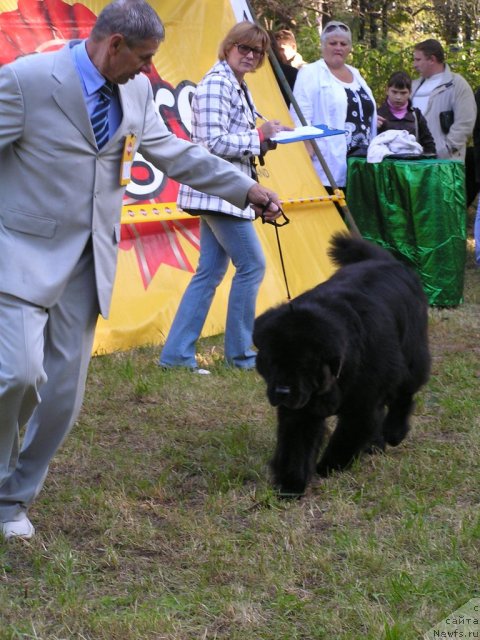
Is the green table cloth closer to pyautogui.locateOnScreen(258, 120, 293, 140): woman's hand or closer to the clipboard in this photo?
the clipboard

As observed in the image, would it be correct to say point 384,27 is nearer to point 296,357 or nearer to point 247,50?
point 247,50

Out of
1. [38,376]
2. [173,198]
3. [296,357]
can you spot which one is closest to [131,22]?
[38,376]

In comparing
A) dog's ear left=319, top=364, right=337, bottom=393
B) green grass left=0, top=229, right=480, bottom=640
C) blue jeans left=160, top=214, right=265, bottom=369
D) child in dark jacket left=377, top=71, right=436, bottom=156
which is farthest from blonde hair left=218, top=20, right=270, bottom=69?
child in dark jacket left=377, top=71, right=436, bottom=156

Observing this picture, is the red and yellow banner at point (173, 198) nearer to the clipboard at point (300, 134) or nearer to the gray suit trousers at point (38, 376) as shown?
the clipboard at point (300, 134)

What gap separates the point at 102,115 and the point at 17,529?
4.97 ft

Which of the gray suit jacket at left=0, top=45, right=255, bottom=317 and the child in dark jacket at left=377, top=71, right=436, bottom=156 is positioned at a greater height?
the gray suit jacket at left=0, top=45, right=255, bottom=317

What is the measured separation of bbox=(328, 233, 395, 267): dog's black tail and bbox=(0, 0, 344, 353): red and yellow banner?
2120 mm

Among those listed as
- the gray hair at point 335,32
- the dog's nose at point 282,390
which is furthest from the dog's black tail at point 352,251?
the gray hair at point 335,32

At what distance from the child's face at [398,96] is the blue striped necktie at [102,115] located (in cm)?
573

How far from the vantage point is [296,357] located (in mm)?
3795

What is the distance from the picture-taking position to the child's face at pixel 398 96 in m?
8.77

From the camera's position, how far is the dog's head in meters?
3.80

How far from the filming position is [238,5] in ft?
25.1

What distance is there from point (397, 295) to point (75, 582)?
6.57ft
